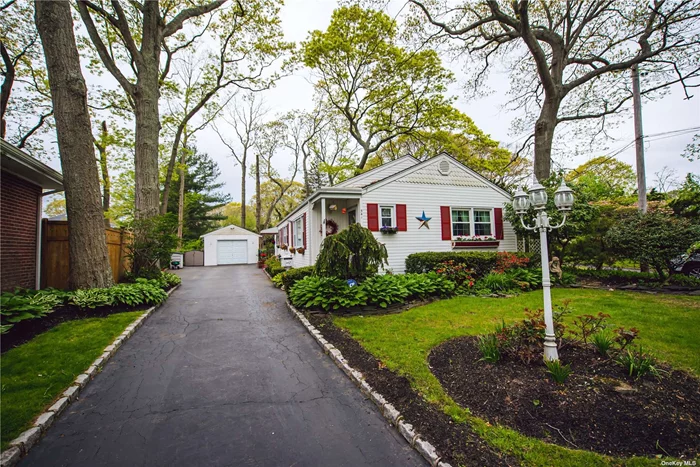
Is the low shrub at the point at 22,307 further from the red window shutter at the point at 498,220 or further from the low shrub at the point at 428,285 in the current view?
the red window shutter at the point at 498,220

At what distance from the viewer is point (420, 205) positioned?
11.5 m

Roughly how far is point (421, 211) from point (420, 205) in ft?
0.76

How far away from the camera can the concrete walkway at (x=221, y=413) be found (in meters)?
2.50

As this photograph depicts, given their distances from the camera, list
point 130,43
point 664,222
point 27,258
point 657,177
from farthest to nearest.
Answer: point 657,177 → point 130,43 → point 664,222 → point 27,258

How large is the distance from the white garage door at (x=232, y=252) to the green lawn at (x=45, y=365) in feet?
64.2

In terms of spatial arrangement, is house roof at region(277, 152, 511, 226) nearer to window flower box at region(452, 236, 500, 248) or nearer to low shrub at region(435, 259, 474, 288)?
window flower box at region(452, 236, 500, 248)

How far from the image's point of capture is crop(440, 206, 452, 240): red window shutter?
11687 millimetres

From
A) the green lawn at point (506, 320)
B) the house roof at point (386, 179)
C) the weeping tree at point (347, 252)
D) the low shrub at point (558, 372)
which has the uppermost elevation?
the house roof at point (386, 179)

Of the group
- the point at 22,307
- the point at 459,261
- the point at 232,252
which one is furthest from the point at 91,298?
the point at 232,252

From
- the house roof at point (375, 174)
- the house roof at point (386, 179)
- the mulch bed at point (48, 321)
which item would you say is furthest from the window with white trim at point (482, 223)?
the mulch bed at point (48, 321)

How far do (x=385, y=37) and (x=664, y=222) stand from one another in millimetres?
14482

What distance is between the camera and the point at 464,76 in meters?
14.6

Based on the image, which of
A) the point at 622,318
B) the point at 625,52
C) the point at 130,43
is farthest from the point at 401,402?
the point at 625,52

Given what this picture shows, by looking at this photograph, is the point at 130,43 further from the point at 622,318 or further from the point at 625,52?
the point at 625,52
